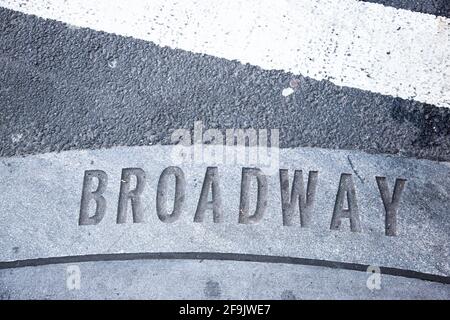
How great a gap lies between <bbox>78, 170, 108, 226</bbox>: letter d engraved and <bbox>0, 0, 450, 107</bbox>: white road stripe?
3.16 ft

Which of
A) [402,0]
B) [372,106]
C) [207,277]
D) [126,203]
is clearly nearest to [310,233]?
[207,277]

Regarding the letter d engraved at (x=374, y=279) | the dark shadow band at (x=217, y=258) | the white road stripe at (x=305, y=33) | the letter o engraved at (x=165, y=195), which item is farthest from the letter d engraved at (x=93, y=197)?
the letter d engraved at (x=374, y=279)

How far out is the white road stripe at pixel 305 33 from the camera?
2.76 meters

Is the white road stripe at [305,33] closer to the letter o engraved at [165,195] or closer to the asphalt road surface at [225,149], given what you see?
the asphalt road surface at [225,149]

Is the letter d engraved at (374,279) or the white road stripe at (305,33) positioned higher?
the white road stripe at (305,33)

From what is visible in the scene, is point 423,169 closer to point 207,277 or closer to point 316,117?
point 316,117

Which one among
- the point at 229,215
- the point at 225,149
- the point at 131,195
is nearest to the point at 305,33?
the point at 225,149

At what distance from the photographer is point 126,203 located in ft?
8.42

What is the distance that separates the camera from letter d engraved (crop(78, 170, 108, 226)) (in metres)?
2.55

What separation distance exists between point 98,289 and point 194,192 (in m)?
0.76

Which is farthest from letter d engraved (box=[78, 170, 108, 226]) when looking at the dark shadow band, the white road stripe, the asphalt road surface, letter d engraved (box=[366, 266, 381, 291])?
letter d engraved (box=[366, 266, 381, 291])

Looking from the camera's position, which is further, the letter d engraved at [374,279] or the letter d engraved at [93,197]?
the letter d engraved at [93,197]

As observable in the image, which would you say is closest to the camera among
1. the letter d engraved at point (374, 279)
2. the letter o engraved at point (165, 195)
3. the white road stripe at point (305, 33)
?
the letter d engraved at point (374, 279)

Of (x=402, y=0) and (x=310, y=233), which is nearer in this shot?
(x=310, y=233)
